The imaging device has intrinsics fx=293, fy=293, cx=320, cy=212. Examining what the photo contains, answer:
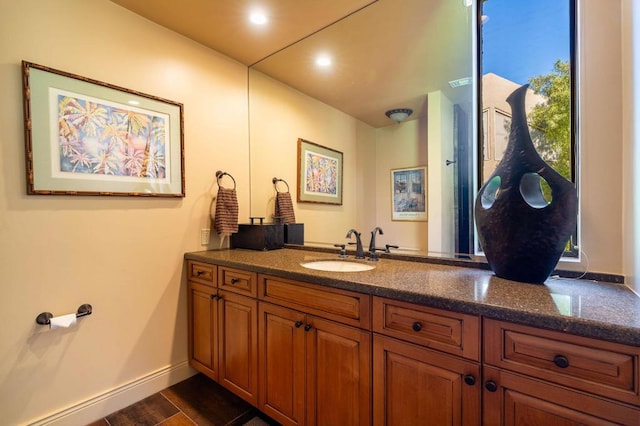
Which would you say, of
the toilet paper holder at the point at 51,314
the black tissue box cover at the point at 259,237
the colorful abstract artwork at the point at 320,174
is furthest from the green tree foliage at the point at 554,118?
the toilet paper holder at the point at 51,314

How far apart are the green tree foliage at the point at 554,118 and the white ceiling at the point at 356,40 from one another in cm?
35

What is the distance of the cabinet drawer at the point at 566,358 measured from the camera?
0.72 meters

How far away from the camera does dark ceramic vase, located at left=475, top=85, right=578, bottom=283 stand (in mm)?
1078

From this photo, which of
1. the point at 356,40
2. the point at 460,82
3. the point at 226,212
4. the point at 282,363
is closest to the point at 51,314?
the point at 226,212

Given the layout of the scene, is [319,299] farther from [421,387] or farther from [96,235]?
[96,235]

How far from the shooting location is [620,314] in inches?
31.2

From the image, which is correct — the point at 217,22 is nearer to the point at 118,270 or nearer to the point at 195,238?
the point at 195,238

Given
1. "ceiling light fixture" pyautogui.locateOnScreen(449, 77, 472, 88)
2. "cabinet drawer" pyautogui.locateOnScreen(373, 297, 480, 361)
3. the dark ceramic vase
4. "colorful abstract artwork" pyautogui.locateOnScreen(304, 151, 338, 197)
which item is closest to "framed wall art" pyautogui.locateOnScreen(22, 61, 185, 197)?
"colorful abstract artwork" pyautogui.locateOnScreen(304, 151, 338, 197)

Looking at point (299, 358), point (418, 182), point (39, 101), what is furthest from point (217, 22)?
point (299, 358)

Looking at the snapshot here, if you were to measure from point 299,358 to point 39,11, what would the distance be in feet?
7.09

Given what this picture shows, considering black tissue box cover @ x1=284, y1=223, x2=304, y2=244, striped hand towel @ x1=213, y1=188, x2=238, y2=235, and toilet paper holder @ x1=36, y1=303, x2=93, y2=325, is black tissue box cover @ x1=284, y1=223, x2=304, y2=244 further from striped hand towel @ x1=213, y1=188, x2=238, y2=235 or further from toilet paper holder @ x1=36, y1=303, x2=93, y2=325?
toilet paper holder @ x1=36, y1=303, x2=93, y2=325

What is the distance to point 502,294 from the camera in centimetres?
99

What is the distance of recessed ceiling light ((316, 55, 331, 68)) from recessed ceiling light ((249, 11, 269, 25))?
0.45 meters

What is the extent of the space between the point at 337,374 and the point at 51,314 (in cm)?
149
